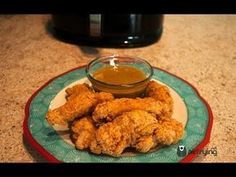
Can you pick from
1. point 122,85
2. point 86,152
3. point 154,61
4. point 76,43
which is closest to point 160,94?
point 122,85

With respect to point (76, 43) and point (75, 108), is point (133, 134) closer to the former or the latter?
point (75, 108)

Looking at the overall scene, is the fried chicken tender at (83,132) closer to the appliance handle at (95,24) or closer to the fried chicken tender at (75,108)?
the fried chicken tender at (75,108)

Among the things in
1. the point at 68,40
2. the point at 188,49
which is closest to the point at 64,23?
the point at 68,40

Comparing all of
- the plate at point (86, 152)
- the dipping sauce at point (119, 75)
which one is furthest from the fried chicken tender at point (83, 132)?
the dipping sauce at point (119, 75)

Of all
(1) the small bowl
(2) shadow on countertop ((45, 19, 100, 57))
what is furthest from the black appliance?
(1) the small bowl

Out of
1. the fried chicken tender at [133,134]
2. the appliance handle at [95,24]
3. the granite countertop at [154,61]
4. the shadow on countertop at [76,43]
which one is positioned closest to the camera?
the fried chicken tender at [133,134]

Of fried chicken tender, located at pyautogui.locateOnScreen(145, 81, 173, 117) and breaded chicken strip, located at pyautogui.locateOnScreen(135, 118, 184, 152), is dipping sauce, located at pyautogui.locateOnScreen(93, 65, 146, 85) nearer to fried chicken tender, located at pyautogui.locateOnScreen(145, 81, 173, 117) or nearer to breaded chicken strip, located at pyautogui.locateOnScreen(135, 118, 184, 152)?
fried chicken tender, located at pyautogui.locateOnScreen(145, 81, 173, 117)
